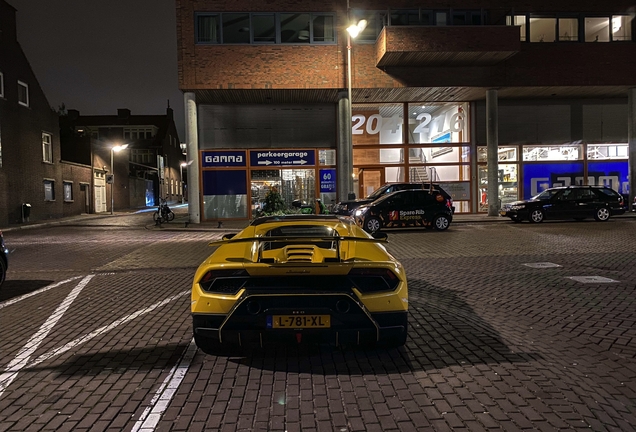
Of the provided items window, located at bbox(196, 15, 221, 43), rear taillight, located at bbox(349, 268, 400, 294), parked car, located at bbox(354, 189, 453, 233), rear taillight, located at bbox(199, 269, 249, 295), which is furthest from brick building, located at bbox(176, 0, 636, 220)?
rear taillight, located at bbox(199, 269, 249, 295)

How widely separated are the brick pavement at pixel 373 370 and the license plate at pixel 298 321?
458 mm

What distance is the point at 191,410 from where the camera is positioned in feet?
11.1

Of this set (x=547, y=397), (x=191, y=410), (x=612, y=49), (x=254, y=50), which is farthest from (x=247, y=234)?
(x=612, y=49)

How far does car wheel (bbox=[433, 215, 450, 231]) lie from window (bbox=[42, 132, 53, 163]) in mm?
24638

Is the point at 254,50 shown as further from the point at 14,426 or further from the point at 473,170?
the point at 14,426

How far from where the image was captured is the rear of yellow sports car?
390 cm

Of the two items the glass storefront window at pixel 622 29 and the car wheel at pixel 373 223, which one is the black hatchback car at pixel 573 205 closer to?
the car wheel at pixel 373 223

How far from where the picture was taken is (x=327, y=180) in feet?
88.2

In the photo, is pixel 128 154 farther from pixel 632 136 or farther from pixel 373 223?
pixel 632 136

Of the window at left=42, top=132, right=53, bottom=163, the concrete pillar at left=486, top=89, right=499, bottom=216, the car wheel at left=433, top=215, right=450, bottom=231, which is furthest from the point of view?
the window at left=42, top=132, right=53, bottom=163

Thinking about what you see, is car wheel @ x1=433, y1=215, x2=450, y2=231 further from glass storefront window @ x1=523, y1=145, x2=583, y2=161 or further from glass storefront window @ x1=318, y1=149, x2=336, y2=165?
glass storefront window @ x1=523, y1=145, x2=583, y2=161

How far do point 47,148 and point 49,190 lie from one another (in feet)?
8.83

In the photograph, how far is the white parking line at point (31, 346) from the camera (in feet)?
13.4

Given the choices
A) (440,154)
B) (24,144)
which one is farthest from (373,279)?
(24,144)
